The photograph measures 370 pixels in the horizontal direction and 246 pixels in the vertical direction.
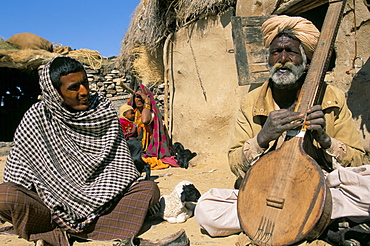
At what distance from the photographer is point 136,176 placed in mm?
2896

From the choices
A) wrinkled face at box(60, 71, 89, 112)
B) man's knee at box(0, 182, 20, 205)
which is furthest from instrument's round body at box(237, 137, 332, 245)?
man's knee at box(0, 182, 20, 205)

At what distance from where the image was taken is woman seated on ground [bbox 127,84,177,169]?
644cm

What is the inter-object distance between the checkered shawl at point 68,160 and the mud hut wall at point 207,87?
3.17 meters

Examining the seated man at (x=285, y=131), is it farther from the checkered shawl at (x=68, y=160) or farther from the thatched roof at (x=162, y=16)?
the thatched roof at (x=162, y=16)

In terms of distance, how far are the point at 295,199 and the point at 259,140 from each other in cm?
47

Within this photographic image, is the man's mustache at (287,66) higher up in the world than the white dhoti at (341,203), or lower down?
higher up

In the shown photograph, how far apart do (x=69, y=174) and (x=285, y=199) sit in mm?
1645

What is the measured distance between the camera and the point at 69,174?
2.63m

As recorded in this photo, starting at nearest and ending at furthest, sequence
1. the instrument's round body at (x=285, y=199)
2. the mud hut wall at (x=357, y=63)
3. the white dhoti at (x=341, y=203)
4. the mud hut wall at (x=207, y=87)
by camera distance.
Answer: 1. the instrument's round body at (x=285, y=199)
2. the white dhoti at (x=341, y=203)
3. the mud hut wall at (x=357, y=63)
4. the mud hut wall at (x=207, y=87)

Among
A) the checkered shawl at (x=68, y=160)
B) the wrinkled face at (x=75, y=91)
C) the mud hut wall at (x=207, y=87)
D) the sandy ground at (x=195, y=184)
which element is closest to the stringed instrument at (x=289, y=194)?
the sandy ground at (x=195, y=184)

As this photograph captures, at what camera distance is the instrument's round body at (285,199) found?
5.98ft

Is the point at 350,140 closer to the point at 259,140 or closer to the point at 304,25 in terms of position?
the point at 259,140

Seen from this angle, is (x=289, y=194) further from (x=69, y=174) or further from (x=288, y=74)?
(x=69, y=174)

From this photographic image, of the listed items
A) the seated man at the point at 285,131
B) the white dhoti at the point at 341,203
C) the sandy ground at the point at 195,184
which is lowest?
the sandy ground at the point at 195,184
